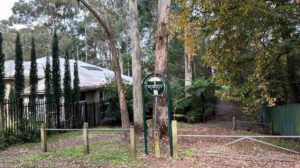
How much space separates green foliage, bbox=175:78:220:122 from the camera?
16766 millimetres

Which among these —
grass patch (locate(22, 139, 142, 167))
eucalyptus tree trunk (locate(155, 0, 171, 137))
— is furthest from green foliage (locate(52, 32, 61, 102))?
eucalyptus tree trunk (locate(155, 0, 171, 137))

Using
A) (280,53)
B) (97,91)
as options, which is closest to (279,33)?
(280,53)

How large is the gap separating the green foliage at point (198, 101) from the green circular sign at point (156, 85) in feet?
33.0

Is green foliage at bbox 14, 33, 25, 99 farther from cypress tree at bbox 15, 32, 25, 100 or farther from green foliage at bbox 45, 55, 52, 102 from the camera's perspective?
green foliage at bbox 45, 55, 52, 102

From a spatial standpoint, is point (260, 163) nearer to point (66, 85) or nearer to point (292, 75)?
point (292, 75)

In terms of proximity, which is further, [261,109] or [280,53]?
[261,109]

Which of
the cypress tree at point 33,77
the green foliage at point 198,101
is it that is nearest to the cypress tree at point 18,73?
the cypress tree at point 33,77

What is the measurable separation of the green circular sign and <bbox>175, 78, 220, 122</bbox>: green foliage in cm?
1005

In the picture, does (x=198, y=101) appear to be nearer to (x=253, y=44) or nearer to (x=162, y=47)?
(x=253, y=44)

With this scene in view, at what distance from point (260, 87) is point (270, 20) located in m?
2.49

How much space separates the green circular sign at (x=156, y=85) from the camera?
21.7 feet

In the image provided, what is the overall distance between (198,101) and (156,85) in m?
11.6

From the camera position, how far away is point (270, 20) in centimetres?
888

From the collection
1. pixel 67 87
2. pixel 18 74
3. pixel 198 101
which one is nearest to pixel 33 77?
pixel 18 74
